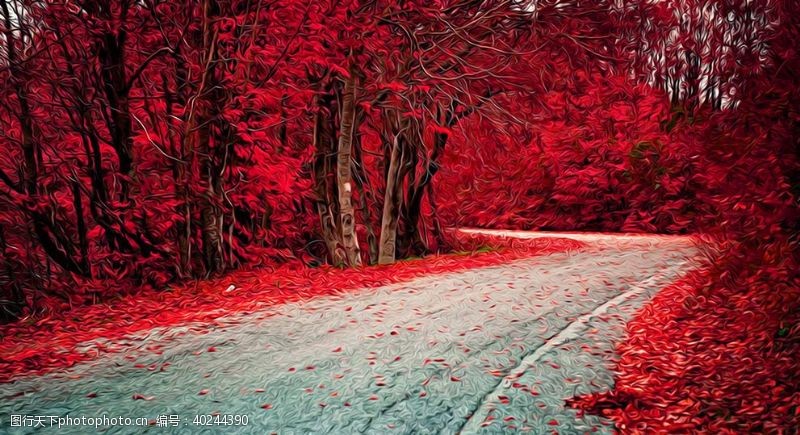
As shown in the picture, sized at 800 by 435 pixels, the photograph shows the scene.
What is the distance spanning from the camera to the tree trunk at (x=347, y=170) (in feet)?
42.7

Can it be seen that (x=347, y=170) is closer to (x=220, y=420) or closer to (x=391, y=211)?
(x=391, y=211)

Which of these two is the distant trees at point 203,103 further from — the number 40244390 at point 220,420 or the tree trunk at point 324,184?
the number 40244390 at point 220,420

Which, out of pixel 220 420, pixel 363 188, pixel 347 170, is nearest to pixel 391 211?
pixel 363 188

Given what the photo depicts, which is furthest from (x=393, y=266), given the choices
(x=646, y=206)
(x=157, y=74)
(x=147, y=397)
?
(x=646, y=206)

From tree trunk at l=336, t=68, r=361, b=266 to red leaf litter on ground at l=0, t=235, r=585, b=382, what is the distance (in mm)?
911

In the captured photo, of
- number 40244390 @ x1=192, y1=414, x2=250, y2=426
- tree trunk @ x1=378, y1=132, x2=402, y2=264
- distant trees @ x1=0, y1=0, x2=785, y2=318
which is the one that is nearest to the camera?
number 40244390 @ x1=192, y1=414, x2=250, y2=426

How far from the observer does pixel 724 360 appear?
18.6 ft

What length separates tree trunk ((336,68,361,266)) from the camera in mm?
13023

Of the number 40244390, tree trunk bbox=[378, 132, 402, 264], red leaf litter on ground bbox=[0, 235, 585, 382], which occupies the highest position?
tree trunk bbox=[378, 132, 402, 264]

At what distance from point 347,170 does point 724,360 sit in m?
9.35

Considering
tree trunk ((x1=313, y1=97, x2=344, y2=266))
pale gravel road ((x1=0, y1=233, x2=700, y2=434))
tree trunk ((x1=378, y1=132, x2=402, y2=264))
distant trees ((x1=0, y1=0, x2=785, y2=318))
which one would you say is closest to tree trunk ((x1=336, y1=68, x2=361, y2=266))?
distant trees ((x1=0, y1=0, x2=785, y2=318))

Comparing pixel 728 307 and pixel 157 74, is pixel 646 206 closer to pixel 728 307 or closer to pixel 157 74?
pixel 728 307

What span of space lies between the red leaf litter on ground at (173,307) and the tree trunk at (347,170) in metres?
0.91

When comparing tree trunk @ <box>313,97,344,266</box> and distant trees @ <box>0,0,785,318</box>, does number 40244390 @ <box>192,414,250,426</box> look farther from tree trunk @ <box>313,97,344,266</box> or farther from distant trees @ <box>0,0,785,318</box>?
tree trunk @ <box>313,97,344,266</box>
